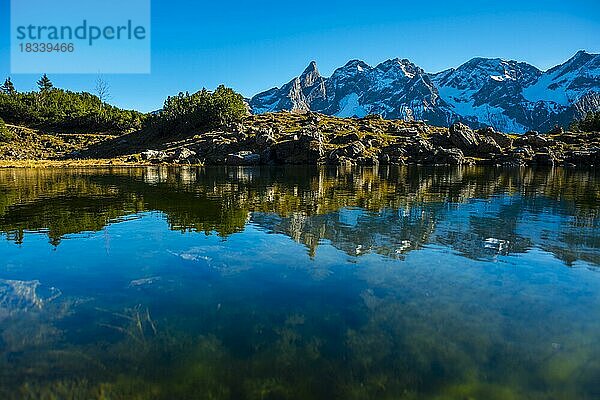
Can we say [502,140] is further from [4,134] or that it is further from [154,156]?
[4,134]

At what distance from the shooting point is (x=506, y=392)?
9.25 m

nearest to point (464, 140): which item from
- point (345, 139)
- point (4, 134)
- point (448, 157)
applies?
point (448, 157)

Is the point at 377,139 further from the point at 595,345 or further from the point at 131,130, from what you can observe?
the point at 595,345

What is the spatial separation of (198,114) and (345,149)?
73387 mm

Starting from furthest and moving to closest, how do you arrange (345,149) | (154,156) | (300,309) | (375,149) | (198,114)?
(198,114) → (375,149) → (345,149) → (154,156) → (300,309)

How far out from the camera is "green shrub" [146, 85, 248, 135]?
167 m

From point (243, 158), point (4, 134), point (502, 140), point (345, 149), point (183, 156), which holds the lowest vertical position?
point (243, 158)

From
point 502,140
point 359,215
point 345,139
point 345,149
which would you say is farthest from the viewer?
point 345,139

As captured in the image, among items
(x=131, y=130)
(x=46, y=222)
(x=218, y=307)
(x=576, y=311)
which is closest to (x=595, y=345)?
(x=576, y=311)

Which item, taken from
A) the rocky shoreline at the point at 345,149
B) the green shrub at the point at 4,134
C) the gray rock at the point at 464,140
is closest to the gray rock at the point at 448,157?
the rocky shoreline at the point at 345,149

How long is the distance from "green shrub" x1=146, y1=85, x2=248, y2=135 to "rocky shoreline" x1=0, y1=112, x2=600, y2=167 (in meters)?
10.5

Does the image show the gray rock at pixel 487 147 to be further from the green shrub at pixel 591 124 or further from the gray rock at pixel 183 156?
the gray rock at pixel 183 156

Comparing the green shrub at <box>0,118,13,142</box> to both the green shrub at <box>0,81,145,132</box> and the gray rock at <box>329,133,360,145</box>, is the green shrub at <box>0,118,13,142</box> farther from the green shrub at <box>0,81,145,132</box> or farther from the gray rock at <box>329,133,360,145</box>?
the gray rock at <box>329,133,360,145</box>

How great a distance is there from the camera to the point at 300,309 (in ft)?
45.3
